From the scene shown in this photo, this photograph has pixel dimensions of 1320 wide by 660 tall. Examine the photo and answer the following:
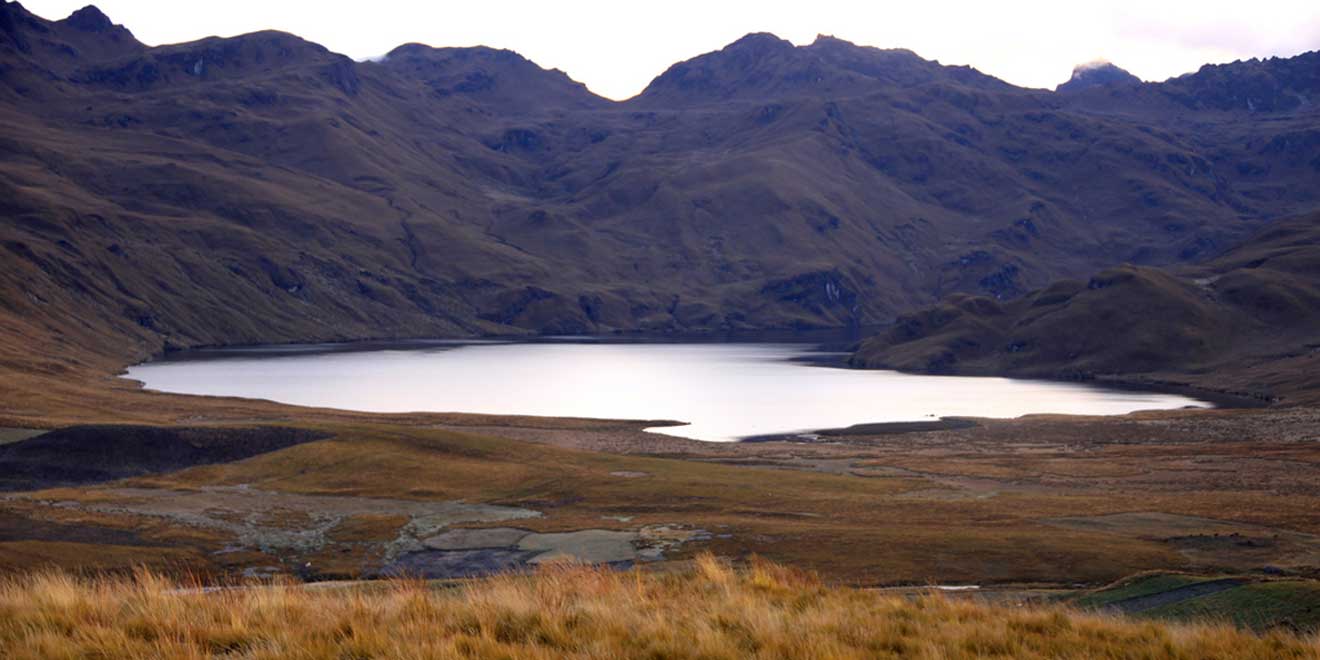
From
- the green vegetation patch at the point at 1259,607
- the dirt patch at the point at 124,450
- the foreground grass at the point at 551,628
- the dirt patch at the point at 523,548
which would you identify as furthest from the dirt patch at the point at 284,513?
the foreground grass at the point at 551,628

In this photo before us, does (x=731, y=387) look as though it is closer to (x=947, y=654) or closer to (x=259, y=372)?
(x=259, y=372)

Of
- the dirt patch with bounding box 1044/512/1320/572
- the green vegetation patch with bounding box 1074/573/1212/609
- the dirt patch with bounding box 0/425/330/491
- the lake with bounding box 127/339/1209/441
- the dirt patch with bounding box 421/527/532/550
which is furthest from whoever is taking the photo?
the lake with bounding box 127/339/1209/441

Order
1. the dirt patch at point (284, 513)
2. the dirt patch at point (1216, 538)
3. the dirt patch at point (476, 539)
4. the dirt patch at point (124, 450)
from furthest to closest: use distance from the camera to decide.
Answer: the dirt patch at point (124, 450)
the dirt patch at point (284, 513)
the dirt patch at point (476, 539)
the dirt patch at point (1216, 538)

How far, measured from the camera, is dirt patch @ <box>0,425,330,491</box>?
73.0m

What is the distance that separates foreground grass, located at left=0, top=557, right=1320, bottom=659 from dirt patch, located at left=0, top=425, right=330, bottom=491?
2515 inches

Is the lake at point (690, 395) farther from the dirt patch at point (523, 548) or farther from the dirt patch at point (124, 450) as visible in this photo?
the dirt patch at point (523, 548)

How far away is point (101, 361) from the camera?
7603 inches

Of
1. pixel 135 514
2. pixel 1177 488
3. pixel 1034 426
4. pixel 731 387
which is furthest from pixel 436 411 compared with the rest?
pixel 1177 488

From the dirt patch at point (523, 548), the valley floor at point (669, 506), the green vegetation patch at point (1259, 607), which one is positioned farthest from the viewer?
the dirt patch at point (523, 548)

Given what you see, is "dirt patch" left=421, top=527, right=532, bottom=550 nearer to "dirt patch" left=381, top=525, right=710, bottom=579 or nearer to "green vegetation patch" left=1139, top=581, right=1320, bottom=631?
"dirt patch" left=381, top=525, right=710, bottom=579

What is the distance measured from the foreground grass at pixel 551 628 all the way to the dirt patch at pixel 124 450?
6388 cm

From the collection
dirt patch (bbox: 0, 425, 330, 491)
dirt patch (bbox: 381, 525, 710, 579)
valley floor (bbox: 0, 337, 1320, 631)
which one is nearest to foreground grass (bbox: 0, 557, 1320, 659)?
valley floor (bbox: 0, 337, 1320, 631)

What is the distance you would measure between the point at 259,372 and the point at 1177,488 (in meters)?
155

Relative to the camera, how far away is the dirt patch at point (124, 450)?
240 ft
